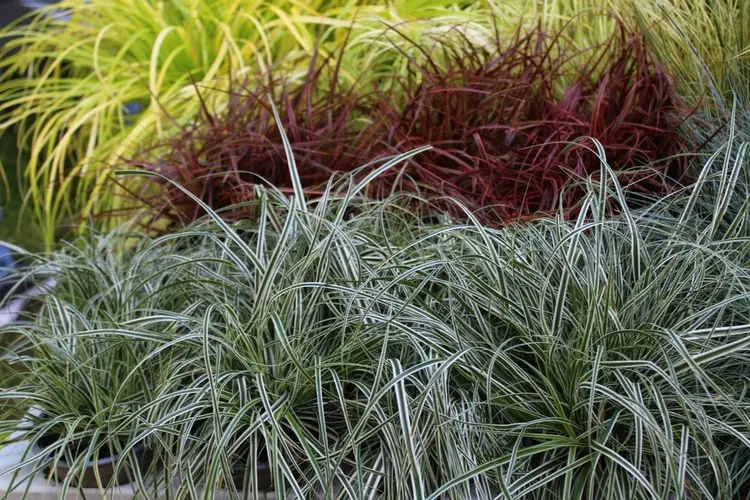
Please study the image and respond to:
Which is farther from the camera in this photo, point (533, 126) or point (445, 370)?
point (533, 126)

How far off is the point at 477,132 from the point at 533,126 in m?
0.13

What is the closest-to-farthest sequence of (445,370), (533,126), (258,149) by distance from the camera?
(445,370), (533,126), (258,149)

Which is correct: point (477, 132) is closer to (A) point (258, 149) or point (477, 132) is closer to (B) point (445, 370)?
(A) point (258, 149)

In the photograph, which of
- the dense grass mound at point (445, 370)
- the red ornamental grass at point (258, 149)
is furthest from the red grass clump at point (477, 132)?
the dense grass mound at point (445, 370)

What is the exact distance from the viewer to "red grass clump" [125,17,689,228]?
4.69 ft

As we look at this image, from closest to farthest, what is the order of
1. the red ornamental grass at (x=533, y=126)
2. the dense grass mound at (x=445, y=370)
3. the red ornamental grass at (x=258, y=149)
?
1. the dense grass mound at (x=445, y=370)
2. the red ornamental grass at (x=533, y=126)
3. the red ornamental grass at (x=258, y=149)

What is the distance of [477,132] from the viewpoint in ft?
5.07

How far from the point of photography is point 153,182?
1814 mm

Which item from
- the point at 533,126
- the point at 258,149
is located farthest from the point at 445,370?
the point at 258,149

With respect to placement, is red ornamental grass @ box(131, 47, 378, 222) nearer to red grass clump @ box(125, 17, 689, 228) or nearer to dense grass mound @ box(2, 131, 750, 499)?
red grass clump @ box(125, 17, 689, 228)

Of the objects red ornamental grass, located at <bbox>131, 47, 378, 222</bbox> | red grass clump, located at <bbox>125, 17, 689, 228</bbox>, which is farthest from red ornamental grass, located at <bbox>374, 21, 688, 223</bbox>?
red ornamental grass, located at <bbox>131, 47, 378, 222</bbox>

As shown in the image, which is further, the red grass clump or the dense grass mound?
the red grass clump

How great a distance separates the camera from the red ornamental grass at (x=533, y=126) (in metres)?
1.42

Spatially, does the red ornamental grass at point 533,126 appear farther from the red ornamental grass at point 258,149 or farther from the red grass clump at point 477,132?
the red ornamental grass at point 258,149
